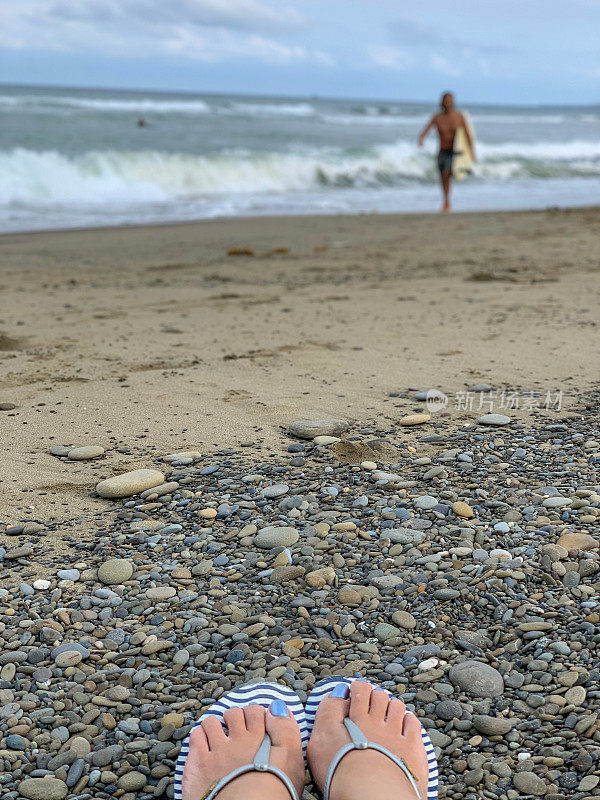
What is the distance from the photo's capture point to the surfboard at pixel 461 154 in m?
9.58

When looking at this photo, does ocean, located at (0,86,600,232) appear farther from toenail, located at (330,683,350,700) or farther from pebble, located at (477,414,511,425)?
toenail, located at (330,683,350,700)

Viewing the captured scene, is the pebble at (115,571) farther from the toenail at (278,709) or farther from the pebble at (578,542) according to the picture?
the pebble at (578,542)

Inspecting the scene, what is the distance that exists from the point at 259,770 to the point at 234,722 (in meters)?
0.11

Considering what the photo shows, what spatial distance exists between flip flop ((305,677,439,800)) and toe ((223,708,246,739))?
14cm

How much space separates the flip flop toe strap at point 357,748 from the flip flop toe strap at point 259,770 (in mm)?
71

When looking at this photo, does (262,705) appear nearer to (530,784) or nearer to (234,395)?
(530,784)

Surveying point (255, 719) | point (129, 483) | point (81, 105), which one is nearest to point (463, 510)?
point (255, 719)

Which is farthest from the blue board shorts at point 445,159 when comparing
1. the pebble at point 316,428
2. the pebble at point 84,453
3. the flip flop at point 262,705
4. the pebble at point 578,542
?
the flip flop at point 262,705

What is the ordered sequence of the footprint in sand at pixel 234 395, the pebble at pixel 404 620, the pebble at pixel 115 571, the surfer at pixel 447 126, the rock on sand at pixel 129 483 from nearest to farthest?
the pebble at pixel 404 620, the pebble at pixel 115 571, the rock on sand at pixel 129 483, the footprint in sand at pixel 234 395, the surfer at pixel 447 126

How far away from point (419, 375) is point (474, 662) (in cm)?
196

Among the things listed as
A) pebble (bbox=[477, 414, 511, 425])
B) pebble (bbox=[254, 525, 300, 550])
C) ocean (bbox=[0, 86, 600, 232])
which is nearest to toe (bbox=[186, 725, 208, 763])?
pebble (bbox=[254, 525, 300, 550])

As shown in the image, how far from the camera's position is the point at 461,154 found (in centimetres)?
969

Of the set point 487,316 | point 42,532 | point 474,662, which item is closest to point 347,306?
point 487,316

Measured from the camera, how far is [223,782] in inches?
57.8
